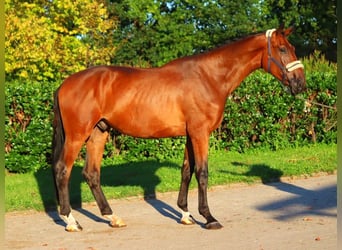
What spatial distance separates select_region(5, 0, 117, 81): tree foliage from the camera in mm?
19766

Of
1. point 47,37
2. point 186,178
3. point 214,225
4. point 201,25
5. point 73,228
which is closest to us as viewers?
point 214,225

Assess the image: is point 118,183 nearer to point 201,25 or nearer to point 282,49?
point 282,49

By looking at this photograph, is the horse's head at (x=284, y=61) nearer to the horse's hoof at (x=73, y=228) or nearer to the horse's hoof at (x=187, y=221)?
the horse's hoof at (x=187, y=221)

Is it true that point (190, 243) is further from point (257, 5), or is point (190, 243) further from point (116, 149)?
point (257, 5)

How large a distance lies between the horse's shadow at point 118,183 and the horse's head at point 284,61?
2432 mm

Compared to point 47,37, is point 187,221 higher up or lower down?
lower down

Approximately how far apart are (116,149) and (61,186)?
6.40 m

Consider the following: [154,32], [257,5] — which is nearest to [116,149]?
[154,32]

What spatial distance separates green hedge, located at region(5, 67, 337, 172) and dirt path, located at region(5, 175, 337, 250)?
404 cm

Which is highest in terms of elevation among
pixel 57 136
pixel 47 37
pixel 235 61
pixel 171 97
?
pixel 47 37

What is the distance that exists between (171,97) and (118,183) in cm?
357

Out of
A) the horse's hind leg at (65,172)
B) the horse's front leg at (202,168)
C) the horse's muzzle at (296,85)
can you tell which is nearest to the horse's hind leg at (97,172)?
the horse's hind leg at (65,172)

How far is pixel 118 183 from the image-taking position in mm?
10680

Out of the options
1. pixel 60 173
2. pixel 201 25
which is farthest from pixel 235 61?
pixel 201 25
